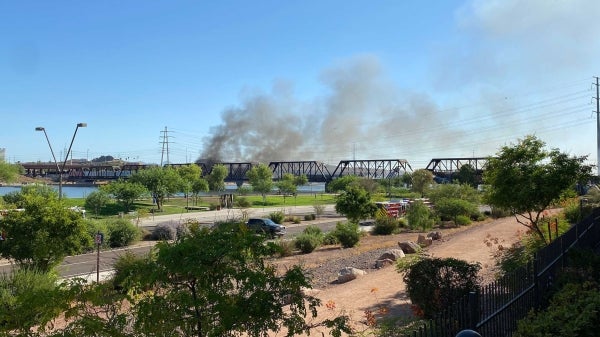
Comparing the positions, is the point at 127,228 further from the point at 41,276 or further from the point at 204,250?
the point at 204,250

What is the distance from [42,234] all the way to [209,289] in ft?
45.2

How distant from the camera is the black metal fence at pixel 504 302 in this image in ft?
21.6

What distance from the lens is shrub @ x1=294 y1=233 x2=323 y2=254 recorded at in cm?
2742

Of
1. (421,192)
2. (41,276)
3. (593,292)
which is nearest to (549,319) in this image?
(593,292)

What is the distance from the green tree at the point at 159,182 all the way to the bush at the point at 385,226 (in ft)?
103

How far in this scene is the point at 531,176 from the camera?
51.1 feet

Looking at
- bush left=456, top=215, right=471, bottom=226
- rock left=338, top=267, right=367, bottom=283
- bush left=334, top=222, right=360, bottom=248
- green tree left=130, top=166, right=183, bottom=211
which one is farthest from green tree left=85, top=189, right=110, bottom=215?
rock left=338, top=267, right=367, bottom=283

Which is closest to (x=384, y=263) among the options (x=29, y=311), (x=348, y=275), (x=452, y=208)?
(x=348, y=275)

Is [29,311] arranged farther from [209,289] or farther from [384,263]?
[384,263]

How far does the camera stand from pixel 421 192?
87312 mm

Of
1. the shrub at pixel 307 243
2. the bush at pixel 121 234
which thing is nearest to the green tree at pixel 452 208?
the shrub at pixel 307 243

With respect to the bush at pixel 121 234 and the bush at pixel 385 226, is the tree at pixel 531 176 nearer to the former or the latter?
the bush at pixel 385 226

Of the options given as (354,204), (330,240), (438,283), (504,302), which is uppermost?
(354,204)

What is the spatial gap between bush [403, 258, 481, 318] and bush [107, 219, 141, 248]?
24.8 meters
